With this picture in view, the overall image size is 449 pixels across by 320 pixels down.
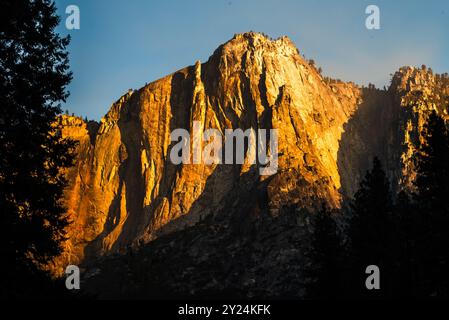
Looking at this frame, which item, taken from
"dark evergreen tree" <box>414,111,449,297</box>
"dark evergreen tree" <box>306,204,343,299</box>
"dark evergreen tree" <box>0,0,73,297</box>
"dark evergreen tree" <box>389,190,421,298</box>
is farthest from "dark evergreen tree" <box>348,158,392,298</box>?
"dark evergreen tree" <box>0,0,73,297</box>

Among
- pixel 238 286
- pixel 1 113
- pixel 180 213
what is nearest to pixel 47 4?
pixel 1 113

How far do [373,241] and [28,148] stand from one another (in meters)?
38.1

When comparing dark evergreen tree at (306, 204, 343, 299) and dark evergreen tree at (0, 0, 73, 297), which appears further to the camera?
dark evergreen tree at (306, 204, 343, 299)

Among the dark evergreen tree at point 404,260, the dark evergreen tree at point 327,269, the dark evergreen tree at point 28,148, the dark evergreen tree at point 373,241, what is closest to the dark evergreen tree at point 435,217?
the dark evergreen tree at point 404,260

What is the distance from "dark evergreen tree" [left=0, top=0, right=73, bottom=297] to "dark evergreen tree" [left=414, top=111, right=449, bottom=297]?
26.7 metres

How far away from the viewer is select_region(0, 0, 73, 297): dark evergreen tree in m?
21.1

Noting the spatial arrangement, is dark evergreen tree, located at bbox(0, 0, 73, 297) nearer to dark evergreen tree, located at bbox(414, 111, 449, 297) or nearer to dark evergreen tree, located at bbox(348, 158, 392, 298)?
dark evergreen tree, located at bbox(414, 111, 449, 297)

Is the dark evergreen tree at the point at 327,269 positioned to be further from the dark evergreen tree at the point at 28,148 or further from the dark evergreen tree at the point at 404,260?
the dark evergreen tree at the point at 28,148

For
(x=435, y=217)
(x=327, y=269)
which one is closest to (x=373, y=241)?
(x=327, y=269)

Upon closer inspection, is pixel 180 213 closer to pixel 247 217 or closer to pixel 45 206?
pixel 247 217

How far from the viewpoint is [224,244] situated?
16888 centimetres

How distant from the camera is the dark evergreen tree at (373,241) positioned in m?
52.4
